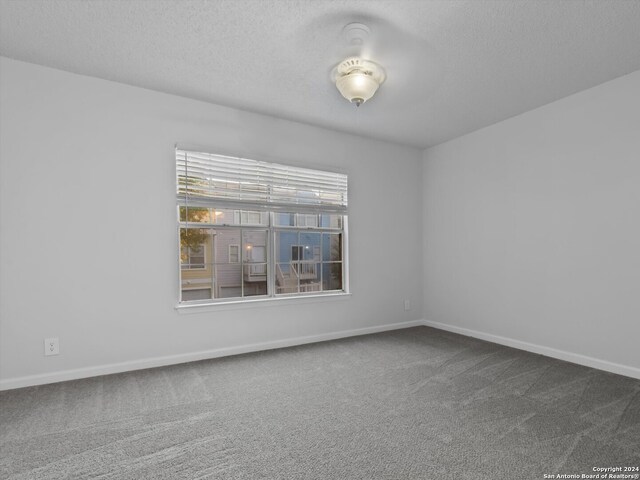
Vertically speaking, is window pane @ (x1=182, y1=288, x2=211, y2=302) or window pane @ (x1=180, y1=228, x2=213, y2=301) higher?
window pane @ (x1=180, y1=228, x2=213, y2=301)

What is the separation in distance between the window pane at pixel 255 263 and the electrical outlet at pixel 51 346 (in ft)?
5.56

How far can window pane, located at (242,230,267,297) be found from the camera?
3908mm

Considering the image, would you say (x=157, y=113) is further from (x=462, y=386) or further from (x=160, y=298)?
(x=462, y=386)

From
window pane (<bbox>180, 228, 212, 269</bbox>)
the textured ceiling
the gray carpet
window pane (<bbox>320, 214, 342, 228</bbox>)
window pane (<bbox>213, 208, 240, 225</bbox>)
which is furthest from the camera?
window pane (<bbox>320, 214, 342, 228</bbox>)

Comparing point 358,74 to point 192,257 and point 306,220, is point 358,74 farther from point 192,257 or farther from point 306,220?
point 192,257

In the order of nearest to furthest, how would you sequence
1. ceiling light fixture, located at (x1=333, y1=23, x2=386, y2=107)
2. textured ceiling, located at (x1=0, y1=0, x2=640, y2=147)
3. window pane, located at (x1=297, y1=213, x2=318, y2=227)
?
textured ceiling, located at (x1=0, y1=0, x2=640, y2=147)
ceiling light fixture, located at (x1=333, y1=23, x2=386, y2=107)
window pane, located at (x1=297, y1=213, x2=318, y2=227)

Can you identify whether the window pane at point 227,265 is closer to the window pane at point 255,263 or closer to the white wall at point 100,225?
the window pane at point 255,263

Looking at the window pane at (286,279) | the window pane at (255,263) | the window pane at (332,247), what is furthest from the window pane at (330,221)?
the window pane at (255,263)

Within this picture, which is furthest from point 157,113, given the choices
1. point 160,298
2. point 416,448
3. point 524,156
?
point 524,156

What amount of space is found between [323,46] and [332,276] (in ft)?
8.73

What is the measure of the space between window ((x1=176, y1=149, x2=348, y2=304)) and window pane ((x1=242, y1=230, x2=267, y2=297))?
0.01m

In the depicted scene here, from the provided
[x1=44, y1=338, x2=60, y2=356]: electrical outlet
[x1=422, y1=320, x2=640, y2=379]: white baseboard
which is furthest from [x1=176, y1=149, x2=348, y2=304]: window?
[x1=422, y1=320, x2=640, y2=379]: white baseboard

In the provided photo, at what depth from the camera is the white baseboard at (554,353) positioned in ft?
9.81

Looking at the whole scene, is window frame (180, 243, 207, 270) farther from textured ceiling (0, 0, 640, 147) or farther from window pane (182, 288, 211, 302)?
textured ceiling (0, 0, 640, 147)
